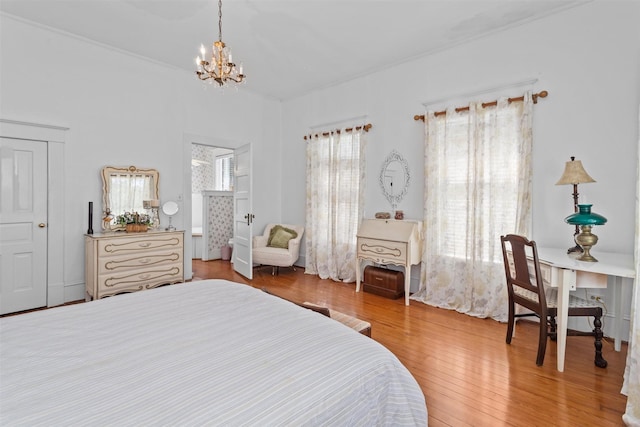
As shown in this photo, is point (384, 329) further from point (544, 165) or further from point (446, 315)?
point (544, 165)

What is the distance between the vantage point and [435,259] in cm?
382

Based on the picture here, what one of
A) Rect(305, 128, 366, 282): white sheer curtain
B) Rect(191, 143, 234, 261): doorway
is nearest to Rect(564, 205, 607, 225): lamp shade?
Rect(305, 128, 366, 282): white sheer curtain

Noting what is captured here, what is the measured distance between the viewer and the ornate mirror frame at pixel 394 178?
13.8 ft

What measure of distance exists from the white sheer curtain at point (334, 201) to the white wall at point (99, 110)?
1.53 metres

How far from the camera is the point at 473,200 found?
347cm

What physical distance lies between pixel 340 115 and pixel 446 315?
3.31m

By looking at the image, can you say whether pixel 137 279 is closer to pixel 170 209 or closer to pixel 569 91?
pixel 170 209

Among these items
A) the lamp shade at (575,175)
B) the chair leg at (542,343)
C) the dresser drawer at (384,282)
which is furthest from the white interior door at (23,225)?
the lamp shade at (575,175)

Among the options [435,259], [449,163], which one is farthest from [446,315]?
[449,163]

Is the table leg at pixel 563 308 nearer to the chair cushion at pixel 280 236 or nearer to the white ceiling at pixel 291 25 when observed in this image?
the white ceiling at pixel 291 25

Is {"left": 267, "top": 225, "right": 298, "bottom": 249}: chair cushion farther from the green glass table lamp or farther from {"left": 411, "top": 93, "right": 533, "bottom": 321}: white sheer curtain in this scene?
the green glass table lamp

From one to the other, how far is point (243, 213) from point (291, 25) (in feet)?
9.24

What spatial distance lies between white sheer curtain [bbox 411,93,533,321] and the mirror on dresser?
3.73m

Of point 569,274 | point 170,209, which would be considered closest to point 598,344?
point 569,274
